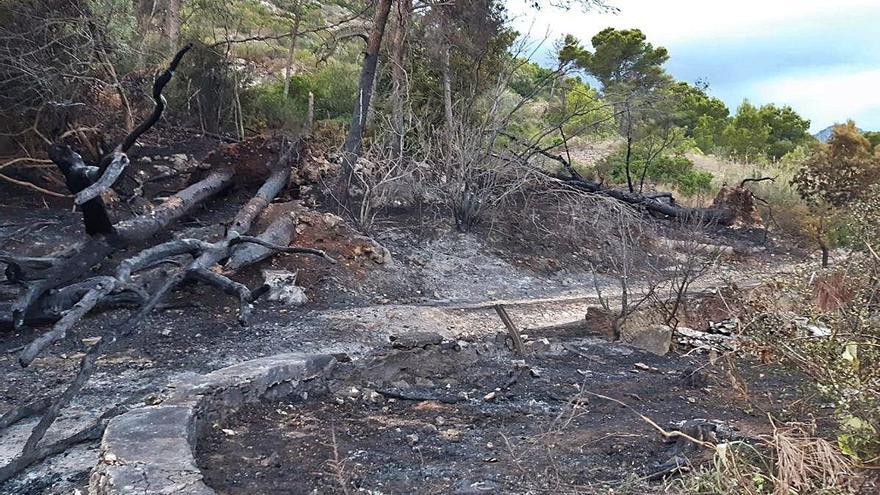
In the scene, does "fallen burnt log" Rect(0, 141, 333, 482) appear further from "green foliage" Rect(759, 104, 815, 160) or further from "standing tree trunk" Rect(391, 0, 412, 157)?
"green foliage" Rect(759, 104, 815, 160)

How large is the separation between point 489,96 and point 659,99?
270 cm

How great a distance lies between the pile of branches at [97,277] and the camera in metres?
3.84

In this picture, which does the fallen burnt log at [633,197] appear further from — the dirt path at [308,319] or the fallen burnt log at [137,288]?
the fallen burnt log at [137,288]

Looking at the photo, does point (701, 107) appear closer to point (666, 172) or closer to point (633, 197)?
point (666, 172)

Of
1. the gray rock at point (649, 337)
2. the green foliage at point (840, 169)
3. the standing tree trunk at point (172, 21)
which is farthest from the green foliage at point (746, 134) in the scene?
the gray rock at point (649, 337)

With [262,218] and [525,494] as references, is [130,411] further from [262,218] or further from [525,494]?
[262,218]

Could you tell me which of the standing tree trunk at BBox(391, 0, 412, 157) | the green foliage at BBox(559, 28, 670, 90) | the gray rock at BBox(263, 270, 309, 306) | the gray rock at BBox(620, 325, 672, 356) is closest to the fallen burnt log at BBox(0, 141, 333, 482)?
the gray rock at BBox(263, 270, 309, 306)

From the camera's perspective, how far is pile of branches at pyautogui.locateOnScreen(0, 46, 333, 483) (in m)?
3.84

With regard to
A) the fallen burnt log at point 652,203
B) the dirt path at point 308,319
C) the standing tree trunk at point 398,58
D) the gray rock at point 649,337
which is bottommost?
the dirt path at point 308,319

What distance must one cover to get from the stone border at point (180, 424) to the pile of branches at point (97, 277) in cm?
48

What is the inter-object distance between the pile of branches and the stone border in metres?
0.48

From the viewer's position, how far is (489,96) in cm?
1255

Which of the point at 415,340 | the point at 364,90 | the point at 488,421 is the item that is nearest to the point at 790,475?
the point at 488,421

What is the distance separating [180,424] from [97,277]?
2.72m
